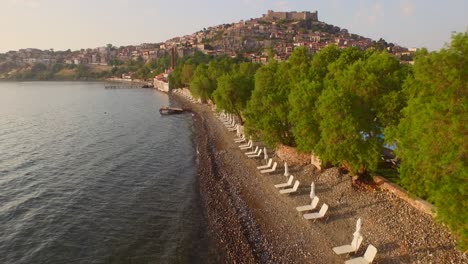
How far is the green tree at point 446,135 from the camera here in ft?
39.7

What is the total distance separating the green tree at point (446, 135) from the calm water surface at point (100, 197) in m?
11.3

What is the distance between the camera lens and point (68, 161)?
Answer: 3897 cm

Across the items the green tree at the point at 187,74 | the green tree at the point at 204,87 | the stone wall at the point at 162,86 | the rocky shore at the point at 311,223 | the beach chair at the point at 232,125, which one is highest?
the green tree at the point at 187,74

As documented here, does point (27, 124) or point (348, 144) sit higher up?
point (348, 144)

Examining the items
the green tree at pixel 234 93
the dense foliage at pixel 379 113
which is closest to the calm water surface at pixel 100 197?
the green tree at pixel 234 93

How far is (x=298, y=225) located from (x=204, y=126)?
36893 millimetres

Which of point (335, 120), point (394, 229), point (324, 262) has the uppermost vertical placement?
point (335, 120)

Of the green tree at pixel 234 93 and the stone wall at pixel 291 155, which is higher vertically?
the green tree at pixel 234 93

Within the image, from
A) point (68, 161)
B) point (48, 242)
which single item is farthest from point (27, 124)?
point (48, 242)

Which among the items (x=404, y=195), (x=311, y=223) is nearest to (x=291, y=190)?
(x=311, y=223)

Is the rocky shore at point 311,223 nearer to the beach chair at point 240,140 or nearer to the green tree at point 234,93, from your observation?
the beach chair at point 240,140

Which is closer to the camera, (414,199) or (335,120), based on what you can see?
(414,199)

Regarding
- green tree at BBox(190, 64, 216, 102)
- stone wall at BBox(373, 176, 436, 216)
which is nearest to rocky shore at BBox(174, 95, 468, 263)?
stone wall at BBox(373, 176, 436, 216)

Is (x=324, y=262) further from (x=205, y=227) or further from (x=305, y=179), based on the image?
(x=305, y=179)
